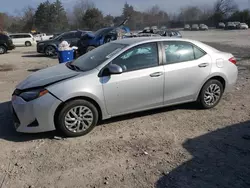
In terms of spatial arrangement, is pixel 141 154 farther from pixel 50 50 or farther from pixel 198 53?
pixel 50 50

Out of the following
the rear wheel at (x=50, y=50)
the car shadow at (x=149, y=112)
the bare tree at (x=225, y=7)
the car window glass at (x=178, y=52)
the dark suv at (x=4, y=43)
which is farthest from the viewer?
the bare tree at (x=225, y=7)

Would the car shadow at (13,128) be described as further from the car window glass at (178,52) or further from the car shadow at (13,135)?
the car window glass at (178,52)

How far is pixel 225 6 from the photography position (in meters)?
90.2

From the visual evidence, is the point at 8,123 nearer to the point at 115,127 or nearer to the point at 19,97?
the point at 19,97

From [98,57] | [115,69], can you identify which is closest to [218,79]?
[115,69]

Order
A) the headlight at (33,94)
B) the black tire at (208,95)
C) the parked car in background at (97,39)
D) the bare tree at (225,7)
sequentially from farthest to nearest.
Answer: the bare tree at (225,7), the parked car in background at (97,39), the black tire at (208,95), the headlight at (33,94)

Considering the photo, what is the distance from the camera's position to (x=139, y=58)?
476cm

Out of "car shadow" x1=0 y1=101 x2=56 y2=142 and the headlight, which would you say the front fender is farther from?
"car shadow" x1=0 y1=101 x2=56 y2=142

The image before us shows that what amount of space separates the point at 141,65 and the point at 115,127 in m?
1.19

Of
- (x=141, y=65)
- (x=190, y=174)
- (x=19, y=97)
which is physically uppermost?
(x=141, y=65)

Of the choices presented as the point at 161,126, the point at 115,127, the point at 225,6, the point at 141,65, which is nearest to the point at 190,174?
the point at 161,126

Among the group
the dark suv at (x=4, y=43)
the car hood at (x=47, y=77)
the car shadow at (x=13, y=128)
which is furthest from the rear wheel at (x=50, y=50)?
the car hood at (x=47, y=77)

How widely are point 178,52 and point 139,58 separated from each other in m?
0.83

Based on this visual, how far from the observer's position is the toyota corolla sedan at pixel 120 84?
4211 millimetres
